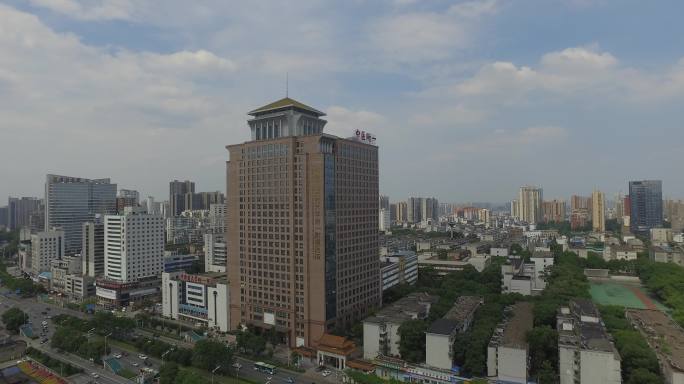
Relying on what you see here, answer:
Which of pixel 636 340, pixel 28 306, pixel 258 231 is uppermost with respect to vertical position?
pixel 258 231

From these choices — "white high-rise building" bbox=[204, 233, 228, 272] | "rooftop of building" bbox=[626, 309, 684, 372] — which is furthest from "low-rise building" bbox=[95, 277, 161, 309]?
"rooftop of building" bbox=[626, 309, 684, 372]

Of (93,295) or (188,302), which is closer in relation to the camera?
(188,302)

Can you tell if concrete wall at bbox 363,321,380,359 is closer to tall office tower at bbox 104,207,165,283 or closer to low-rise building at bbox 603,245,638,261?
tall office tower at bbox 104,207,165,283

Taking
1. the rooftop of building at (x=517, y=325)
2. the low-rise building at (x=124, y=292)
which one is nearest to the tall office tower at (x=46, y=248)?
the low-rise building at (x=124, y=292)

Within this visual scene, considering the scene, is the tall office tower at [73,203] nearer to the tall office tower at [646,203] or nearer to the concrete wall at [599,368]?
the concrete wall at [599,368]

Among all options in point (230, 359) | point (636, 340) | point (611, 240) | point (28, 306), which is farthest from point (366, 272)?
point (611, 240)

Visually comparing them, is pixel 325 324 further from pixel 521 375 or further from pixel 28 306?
pixel 28 306

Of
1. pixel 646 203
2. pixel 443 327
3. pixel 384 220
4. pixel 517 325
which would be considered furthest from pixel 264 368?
pixel 646 203
